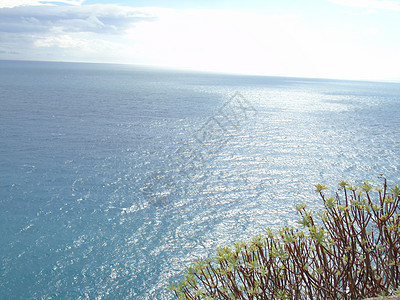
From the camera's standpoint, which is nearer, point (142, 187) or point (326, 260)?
point (326, 260)

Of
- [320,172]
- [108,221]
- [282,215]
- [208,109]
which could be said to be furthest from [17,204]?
[208,109]

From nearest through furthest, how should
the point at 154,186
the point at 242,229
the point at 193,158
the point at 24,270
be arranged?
the point at 24,270
the point at 242,229
the point at 154,186
the point at 193,158

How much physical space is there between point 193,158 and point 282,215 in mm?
14705

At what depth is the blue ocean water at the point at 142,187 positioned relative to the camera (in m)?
16.2

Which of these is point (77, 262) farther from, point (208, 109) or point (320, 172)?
point (208, 109)

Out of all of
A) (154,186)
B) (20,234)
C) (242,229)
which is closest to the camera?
(20,234)

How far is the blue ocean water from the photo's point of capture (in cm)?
1616

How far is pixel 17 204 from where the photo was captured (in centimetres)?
2278

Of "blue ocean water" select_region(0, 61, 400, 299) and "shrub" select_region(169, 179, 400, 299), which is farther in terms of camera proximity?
"blue ocean water" select_region(0, 61, 400, 299)

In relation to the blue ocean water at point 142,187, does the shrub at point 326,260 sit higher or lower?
higher

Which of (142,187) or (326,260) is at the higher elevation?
(326,260)

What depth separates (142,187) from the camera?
86.8 ft

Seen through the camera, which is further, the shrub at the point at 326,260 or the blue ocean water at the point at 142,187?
the blue ocean water at the point at 142,187

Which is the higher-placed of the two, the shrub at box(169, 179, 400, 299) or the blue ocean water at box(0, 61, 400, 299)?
the shrub at box(169, 179, 400, 299)
